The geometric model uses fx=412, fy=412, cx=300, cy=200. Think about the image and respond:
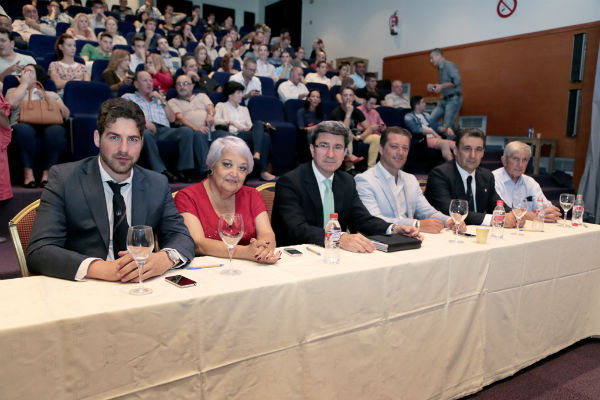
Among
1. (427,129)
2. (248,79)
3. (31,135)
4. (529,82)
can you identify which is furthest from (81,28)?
(529,82)

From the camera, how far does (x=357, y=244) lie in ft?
5.47

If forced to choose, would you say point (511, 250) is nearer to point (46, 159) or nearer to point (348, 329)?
point (348, 329)

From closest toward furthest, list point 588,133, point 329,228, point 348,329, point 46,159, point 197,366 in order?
point 197,366 → point 348,329 → point 329,228 → point 46,159 → point 588,133

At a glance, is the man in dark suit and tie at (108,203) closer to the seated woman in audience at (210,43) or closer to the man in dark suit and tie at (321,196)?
the man in dark suit and tie at (321,196)

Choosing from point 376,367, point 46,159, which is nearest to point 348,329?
point 376,367

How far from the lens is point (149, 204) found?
5.43 ft

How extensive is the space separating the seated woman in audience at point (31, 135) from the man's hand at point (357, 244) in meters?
2.70

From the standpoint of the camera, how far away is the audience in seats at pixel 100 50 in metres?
5.55

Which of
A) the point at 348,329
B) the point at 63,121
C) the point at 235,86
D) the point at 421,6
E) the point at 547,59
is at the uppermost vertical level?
the point at 421,6

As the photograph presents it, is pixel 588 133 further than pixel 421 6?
No

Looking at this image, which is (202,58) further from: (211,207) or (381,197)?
(211,207)

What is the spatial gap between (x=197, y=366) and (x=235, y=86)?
3953 mm

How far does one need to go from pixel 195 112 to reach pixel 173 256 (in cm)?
333

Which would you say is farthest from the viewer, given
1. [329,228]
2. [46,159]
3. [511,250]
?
Answer: [46,159]
